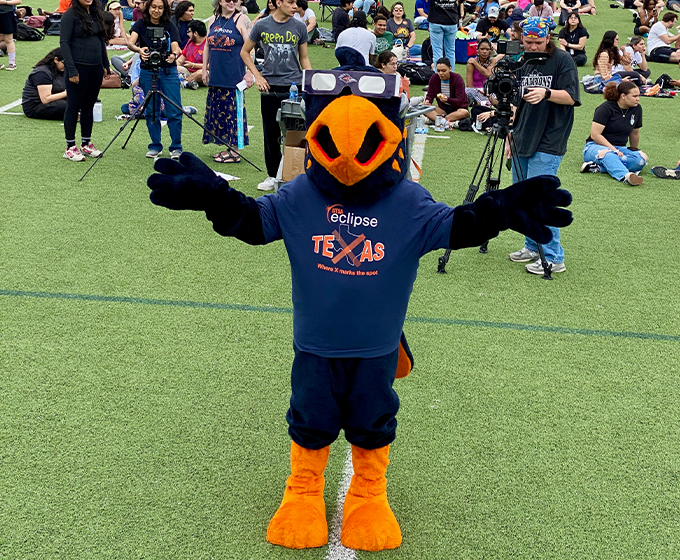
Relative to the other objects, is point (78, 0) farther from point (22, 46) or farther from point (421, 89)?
point (22, 46)

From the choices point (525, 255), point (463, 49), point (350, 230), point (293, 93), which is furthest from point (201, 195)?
point (463, 49)

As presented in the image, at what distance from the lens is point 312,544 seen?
11.6ft

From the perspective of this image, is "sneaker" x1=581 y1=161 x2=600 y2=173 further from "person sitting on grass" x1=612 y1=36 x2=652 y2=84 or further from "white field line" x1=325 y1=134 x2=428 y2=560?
"person sitting on grass" x1=612 y1=36 x2=652 y2=84

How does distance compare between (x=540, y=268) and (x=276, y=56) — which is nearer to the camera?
(x=540, y=268)

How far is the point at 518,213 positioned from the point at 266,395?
2.24 meters

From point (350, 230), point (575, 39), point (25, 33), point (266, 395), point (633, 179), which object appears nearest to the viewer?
point (350, 230)

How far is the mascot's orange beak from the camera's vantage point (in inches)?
121

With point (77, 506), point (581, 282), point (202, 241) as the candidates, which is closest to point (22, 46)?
point (202, 241)

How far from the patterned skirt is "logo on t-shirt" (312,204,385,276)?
6.96m

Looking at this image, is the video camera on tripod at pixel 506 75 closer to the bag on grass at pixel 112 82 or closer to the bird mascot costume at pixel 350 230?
the bird mascot costume at pixel 350 230

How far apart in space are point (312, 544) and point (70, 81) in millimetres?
7114

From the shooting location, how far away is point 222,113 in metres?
9.83

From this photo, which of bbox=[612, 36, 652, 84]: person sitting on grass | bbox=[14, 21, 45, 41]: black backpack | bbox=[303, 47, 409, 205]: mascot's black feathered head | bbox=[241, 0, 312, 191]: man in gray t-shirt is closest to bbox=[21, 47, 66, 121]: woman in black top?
bbox=[241, 0, 312, 191]: man in gray t-shirt

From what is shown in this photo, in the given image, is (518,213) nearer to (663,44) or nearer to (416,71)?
(416,71)
